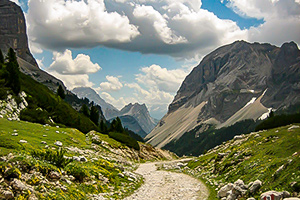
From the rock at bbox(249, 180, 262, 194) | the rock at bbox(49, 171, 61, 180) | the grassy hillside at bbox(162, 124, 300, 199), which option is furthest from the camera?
the rock at bbox(49, 171, 61, 180)

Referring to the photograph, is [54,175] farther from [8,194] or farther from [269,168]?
[269,168]

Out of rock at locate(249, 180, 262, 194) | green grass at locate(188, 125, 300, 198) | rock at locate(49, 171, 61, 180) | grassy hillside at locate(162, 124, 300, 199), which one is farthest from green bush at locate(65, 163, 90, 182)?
green grass at locate(188, 125, 300, 198)

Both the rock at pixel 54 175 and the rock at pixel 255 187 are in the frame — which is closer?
the rock at pixel 255 187

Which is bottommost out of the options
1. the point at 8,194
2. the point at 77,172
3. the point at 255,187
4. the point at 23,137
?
the point at 77,172

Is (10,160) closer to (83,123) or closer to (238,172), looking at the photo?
(238,172)

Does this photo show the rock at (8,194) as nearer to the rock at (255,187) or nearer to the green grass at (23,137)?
the green grass at (23,137)

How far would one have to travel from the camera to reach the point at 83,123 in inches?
2913

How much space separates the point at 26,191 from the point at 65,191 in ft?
10.5

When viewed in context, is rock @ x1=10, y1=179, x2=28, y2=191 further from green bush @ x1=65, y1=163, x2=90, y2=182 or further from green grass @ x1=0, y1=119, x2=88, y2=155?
green bush @ x1=65, y1=163, x2=90, y2=182

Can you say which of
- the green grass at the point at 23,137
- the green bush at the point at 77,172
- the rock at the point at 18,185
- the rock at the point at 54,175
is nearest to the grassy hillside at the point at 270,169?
the green bush at the point at 77,172

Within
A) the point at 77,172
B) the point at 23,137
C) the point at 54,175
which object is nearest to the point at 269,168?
the point at 77,172

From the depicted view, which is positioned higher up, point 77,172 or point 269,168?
point 269,168

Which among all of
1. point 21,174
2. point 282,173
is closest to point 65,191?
point 21,174

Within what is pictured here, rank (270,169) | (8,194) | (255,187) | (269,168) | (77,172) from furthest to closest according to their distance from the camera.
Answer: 1. (77,172)
2. (269,168)
3. (270,169)
4. (255,187)
5. (8,194)
